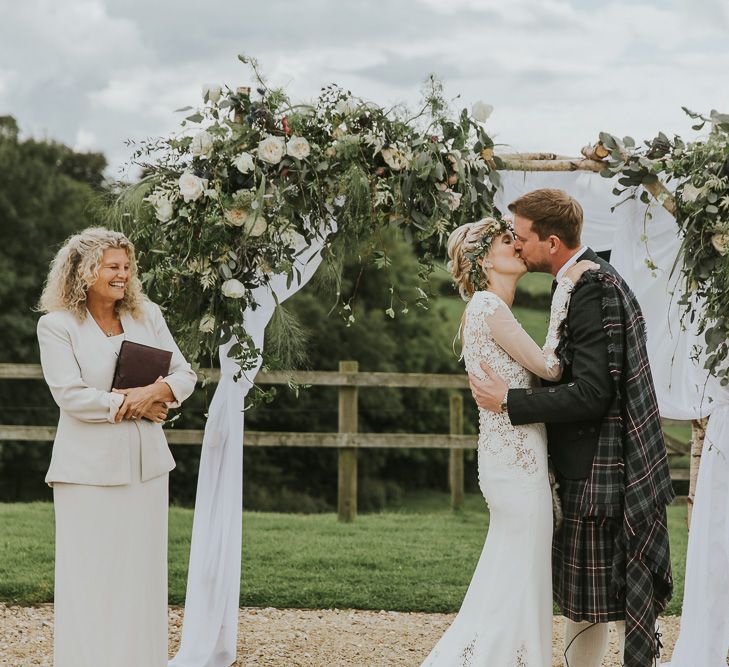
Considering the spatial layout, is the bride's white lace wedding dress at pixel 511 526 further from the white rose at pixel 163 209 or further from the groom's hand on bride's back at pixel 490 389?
the white rose at pixel 163 209

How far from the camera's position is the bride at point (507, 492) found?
11.4 feet

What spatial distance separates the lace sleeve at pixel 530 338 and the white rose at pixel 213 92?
5.07 ft

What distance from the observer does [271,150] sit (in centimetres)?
409

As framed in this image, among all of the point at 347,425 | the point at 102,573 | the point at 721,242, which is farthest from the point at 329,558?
the point at 721,242

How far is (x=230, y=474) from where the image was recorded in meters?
4.93

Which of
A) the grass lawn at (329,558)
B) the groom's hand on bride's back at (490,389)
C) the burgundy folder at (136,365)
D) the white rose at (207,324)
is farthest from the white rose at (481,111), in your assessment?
the grass lawn at (329,558)

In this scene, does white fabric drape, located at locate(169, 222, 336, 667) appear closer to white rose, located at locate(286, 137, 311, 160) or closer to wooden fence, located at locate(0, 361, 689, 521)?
white rose, located at locate(286, 137, 311, 160)

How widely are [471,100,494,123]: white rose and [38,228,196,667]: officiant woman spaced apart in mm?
1618

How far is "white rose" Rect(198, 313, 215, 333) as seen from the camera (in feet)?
13.9

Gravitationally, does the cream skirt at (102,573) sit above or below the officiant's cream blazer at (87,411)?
below

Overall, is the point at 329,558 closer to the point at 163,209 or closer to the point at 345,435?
the point at 345,435

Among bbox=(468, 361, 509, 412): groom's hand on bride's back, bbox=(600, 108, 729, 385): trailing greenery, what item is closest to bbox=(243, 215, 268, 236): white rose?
bbox=(468, 361, 509, 412): groom's hand on bride's back

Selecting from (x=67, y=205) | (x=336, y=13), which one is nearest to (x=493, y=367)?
(x=336, y=13)

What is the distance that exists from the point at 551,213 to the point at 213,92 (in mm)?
1548
